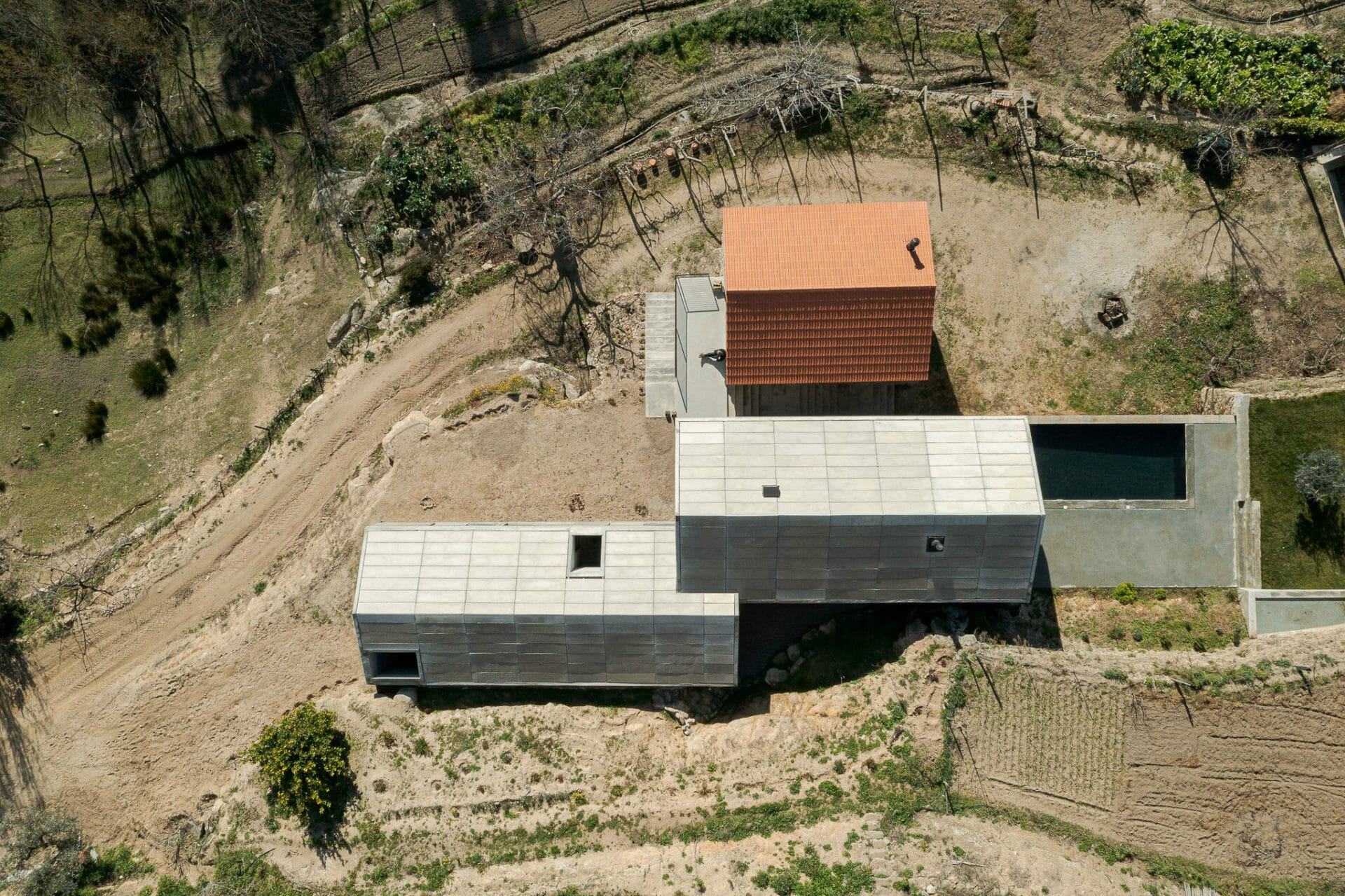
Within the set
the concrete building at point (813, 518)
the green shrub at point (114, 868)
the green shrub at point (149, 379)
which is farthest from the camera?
the green shrub at point (149, 379)

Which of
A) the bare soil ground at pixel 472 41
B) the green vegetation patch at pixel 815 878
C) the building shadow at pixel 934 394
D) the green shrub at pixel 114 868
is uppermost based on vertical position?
the bare soil ground at pixel 472 41

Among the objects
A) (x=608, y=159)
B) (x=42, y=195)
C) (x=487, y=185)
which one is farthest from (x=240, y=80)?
(x=608, y=159)

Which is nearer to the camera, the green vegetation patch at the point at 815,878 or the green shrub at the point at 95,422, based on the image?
the green vegetation patch at the point at 815,878

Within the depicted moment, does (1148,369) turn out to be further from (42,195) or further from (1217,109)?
(42,195)

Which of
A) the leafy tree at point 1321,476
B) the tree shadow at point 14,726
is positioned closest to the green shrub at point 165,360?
the tree shadow at point 14,726

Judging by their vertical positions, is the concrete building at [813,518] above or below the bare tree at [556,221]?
below

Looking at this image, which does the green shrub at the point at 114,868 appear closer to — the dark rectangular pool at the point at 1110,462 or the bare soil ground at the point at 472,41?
the bare soil ground at the point at 472,41

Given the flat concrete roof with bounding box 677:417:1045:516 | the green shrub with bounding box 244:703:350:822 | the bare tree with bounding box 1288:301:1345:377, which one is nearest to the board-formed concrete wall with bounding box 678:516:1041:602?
the flat concrete roof with bounding box 677:417:1045:516

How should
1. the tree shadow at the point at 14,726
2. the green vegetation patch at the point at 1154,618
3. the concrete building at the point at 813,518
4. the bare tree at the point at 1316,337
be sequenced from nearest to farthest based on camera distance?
the concrete building at the point at 813,518 < the green vegetation patch at the point at 1154,618 < the bare tree at the point at 1316,337 < the tree shadow at the point at 14,726
